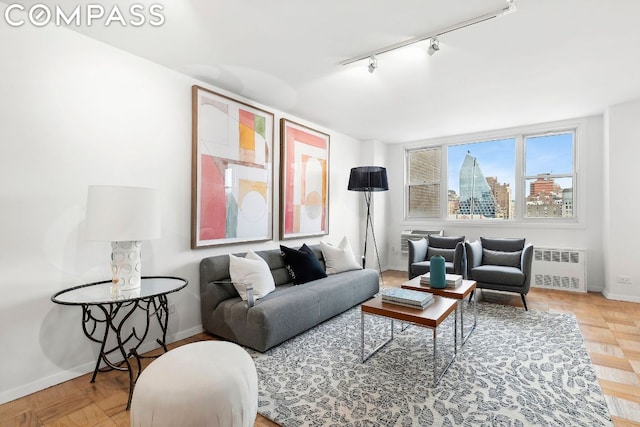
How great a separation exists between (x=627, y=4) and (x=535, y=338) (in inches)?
106

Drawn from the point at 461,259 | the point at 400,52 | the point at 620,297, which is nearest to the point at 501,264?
the point at 461,259

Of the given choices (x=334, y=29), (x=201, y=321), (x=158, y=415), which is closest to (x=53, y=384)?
(x=201, y=321)

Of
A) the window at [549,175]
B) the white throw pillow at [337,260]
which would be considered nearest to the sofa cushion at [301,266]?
the white throw pillow at [337,260]

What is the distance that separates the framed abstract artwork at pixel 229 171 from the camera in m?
3.12

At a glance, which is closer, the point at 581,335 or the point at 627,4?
the point at 627,4

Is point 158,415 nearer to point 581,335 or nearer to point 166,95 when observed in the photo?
point 166,95

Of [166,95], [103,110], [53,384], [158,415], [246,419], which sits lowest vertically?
[53,384]

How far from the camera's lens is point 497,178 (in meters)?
5.38

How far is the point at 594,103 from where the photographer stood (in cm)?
403

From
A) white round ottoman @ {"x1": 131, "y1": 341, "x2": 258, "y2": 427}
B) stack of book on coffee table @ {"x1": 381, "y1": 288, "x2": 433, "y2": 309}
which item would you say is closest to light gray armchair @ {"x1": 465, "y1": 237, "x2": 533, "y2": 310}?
stack of book on coffee table @ {"x1": 381, "y1": 288, "x2": 433, "y2": 309}

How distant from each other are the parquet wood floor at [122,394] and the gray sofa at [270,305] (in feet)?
1.21

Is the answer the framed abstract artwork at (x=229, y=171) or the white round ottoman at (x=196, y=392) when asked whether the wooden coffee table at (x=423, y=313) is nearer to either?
the white round ottoman at (x=196, y=392)

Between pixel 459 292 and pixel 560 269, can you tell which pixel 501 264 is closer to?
pixel 560 269

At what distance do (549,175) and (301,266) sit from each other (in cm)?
423
